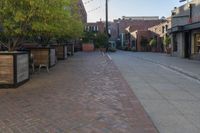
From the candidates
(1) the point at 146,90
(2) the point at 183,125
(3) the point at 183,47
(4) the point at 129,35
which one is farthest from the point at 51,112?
(4) the point at 129,35

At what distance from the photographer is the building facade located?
32438mm

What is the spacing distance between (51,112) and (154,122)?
2.28 meters

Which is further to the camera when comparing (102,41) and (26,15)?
(102,41)

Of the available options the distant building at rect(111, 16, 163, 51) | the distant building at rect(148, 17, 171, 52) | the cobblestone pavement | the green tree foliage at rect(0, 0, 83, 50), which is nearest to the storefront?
the distant building at rect(148, 17, 171, 52)

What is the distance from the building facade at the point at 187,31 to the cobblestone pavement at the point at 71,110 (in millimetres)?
20141

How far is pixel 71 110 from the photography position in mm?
8633

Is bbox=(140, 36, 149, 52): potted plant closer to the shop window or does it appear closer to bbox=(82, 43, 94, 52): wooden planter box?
bbox=(82, 43, 94, 52): wooden planter box

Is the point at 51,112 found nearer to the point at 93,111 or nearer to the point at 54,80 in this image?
the point at 93,111

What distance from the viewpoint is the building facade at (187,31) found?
32438 millimetres

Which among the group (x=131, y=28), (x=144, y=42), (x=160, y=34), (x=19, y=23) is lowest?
(x=144, y=42)

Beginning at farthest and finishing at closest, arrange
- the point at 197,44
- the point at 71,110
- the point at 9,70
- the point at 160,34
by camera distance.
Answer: the point at 160,34 → the point at 197,44 → the point at 9,70 → the point at 71,110

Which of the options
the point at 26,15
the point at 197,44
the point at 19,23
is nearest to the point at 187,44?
the point at 197,44

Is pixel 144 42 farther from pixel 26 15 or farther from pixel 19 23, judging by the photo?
pixel 26 15

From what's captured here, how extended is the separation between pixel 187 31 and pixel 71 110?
2811cm
